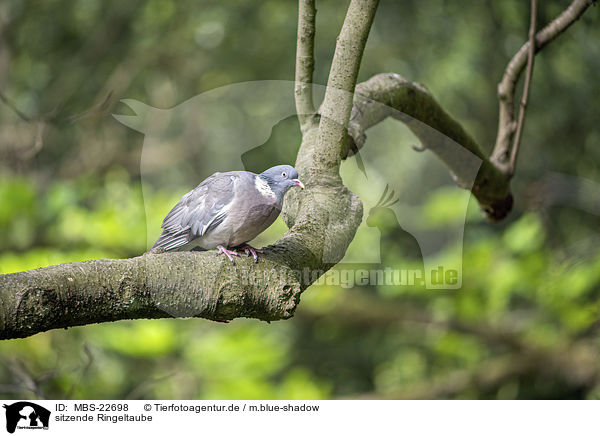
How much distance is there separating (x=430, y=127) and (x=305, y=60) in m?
0.51

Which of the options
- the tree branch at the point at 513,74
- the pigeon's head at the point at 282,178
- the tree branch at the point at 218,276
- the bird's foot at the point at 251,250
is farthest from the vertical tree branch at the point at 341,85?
the tree branch at the point at 513,74

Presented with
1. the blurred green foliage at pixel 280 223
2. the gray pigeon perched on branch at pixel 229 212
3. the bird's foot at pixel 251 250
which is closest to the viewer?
the bird's foot at pixel 251 250

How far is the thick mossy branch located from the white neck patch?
1.07ft

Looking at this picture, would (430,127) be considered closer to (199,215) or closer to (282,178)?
(282,178)

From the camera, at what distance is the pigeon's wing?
108 centimetres

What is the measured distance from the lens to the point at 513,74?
67.3 inches

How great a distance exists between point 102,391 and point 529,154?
7.61ft

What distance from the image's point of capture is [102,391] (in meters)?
2.63

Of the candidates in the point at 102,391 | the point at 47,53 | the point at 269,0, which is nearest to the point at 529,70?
the point at 269,0

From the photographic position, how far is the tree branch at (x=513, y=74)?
1.59m
